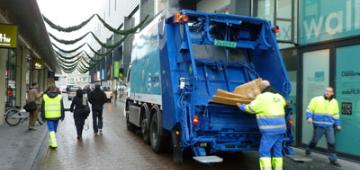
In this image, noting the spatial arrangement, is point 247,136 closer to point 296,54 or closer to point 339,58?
point 339,58

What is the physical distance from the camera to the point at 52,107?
35.0 ft

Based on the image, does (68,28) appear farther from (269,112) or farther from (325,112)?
(269,112)

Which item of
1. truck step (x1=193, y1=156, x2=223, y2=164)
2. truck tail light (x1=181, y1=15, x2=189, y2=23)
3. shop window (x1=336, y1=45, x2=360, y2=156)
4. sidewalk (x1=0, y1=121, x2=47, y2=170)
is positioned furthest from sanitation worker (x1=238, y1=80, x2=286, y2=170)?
sidewalk (x1=0, y1=121, x2=47, y2=170)

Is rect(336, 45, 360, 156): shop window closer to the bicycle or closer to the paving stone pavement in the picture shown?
the paving stone pavement

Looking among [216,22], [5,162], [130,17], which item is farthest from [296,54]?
[130,17]

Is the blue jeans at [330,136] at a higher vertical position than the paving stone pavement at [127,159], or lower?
higher

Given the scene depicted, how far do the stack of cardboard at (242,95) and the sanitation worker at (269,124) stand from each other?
31 centimetres

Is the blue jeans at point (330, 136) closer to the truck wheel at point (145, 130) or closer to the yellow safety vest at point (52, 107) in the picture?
the truck wheel at point (145, 130)

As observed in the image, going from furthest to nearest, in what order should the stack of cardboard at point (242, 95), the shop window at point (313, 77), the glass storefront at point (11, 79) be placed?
the glass storefront at point (11, 79) < the shop window at point (313, 77) < the stack of cardboard at point (242, 95)

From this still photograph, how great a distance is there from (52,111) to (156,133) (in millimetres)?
2731

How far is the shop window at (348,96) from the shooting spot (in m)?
9.40

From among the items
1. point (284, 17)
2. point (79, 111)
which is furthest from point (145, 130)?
point (284, 17)

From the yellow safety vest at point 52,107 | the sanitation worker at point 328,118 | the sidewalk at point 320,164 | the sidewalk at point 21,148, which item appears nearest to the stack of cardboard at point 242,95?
the sidewalk at point 320,164

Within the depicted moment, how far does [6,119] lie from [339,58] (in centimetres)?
1132
